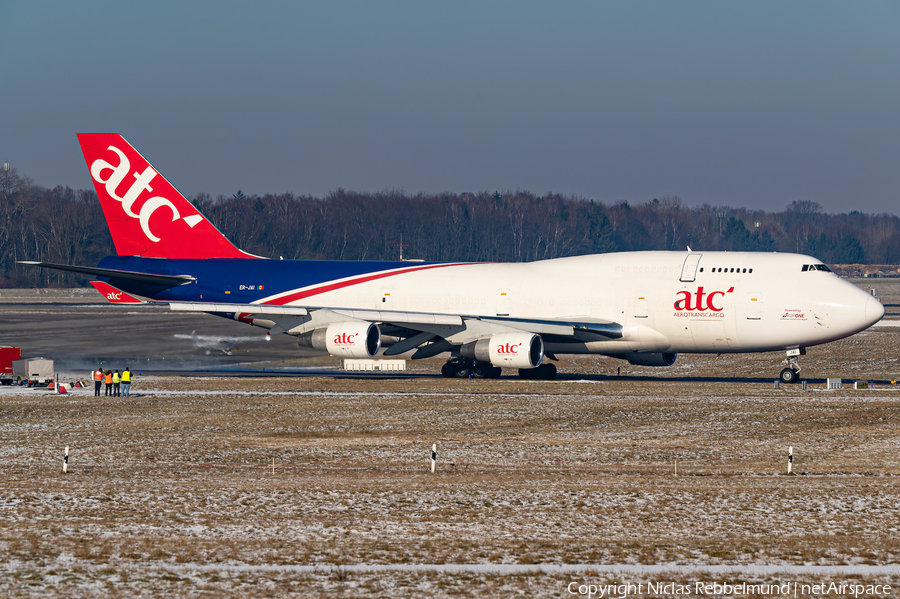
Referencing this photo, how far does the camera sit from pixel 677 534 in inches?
581

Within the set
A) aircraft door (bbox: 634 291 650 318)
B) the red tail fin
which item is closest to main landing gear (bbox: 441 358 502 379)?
aircraft door (bbox: 634 291 650 318)

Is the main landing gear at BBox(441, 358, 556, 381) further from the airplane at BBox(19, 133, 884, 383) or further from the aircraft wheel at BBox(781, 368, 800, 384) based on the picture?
the aircraft wheel at BBox(781, 368, 800, 384)

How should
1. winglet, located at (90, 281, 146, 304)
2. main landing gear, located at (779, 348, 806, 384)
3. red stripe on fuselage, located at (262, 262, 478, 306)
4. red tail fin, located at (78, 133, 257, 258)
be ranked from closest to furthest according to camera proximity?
main landing gear, located at (779, 348, 806, 384), red stripe on fuselage, located at (262, 262, 478, 306), winglet, located at (90, 281, 146, 304), red tail fin, located at (78, 133, 257, 258)

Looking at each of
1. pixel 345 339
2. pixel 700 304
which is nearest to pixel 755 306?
pixel 700 304

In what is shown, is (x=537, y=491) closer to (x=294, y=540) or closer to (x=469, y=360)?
(x=294, y=540)

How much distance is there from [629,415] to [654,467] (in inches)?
332

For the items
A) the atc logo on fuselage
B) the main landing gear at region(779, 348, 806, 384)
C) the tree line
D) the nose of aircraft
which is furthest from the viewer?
the tree line

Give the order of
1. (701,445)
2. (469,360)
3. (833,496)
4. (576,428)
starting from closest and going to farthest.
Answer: (833,496)
(701,445)
(576,428)
(469,360)

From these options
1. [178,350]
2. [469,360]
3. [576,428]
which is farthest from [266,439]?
[178,350]

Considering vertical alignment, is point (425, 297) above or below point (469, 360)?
above

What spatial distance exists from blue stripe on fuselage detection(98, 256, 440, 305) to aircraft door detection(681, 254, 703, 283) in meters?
11.5

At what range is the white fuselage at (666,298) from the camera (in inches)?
1448

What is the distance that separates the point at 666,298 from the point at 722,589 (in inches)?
1059

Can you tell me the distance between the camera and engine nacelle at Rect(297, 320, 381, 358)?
128ft
